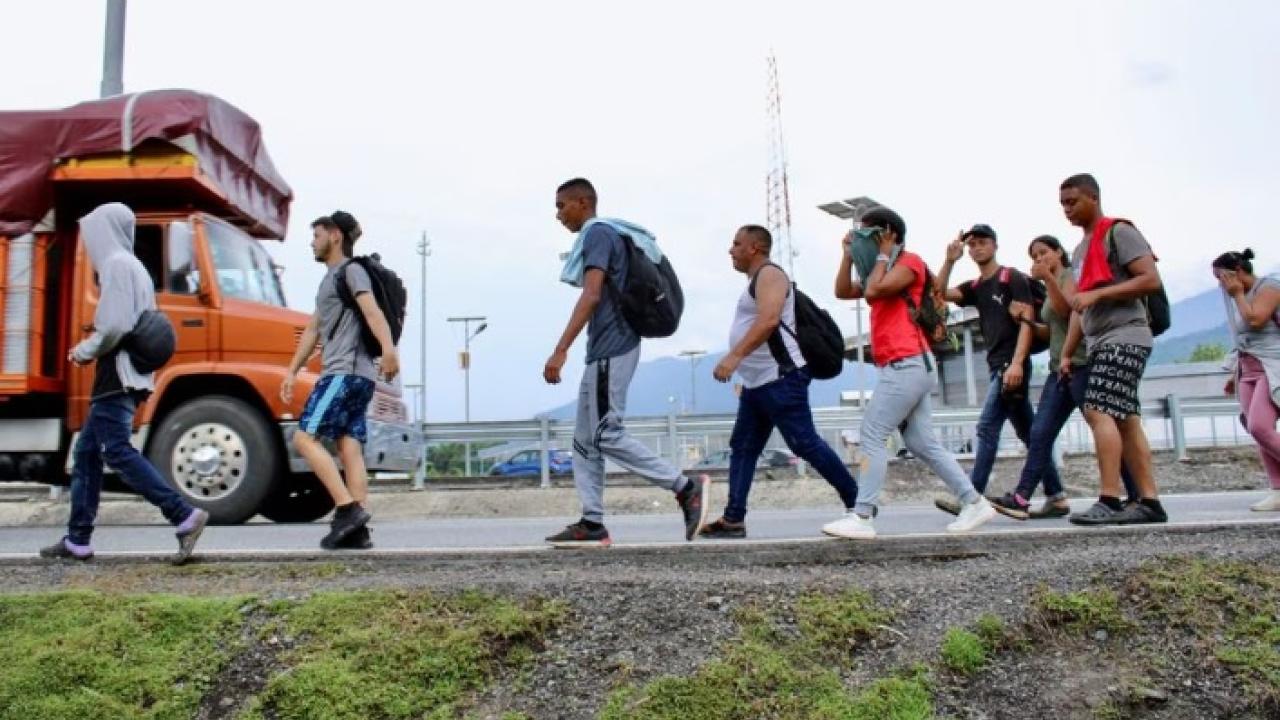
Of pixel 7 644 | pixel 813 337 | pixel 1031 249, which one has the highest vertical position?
pixel 1031 249

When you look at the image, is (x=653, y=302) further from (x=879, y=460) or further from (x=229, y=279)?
(x=229, y=279)

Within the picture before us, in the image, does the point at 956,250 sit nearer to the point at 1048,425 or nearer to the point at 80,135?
the point at 1048,425

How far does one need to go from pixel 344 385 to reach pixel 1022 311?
168 inches

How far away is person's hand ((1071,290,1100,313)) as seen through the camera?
535 centimetres

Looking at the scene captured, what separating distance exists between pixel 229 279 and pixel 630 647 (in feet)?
20.1

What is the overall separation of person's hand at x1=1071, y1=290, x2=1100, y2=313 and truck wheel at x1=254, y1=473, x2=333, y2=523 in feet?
18.2

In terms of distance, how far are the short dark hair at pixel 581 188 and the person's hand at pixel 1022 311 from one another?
118 inches

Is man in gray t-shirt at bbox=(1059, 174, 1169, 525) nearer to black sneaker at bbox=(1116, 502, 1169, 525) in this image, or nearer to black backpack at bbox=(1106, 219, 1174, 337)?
black sneaker at bbox=(1116, 502, 1169, 525)

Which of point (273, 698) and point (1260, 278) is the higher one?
point (1260, 278)

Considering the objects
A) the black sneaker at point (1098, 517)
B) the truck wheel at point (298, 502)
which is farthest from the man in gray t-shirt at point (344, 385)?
the black sneaker at point (1098, 517)

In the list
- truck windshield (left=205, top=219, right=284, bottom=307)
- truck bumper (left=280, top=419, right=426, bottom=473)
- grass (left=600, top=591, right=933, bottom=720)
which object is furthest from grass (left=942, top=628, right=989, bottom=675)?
truck windshield (left=205, top=219, right=284, bottom=307)

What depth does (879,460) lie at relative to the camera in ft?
17.6

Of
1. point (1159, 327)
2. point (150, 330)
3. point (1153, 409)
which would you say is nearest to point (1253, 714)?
point (1159, 327)

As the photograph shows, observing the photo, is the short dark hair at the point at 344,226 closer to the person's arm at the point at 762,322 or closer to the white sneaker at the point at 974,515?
the person's arm at the point at 762,322
